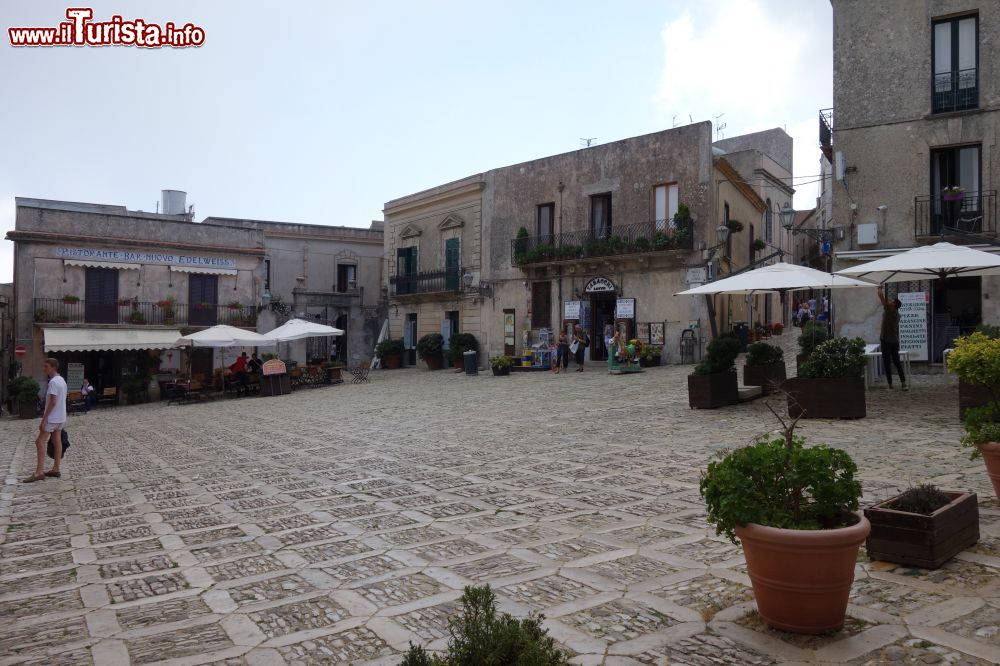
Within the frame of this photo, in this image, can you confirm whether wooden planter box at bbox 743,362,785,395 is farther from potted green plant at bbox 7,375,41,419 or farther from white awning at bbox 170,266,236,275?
white awning at bbox 170,266,236,275

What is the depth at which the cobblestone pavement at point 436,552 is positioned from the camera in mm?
3115

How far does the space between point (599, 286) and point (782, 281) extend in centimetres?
1194

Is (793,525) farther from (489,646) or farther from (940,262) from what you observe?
(940,262)

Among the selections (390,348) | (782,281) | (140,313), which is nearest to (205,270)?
(140,313)

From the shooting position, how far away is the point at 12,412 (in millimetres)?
19797

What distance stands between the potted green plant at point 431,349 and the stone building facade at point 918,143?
14142mm

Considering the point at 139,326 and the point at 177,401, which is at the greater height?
the point at 139,326

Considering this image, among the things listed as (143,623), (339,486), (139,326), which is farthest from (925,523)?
(139,326)

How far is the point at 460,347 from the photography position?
81.6 ft

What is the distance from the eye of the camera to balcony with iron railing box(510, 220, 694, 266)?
792 inches

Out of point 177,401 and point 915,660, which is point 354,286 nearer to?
point 177,401

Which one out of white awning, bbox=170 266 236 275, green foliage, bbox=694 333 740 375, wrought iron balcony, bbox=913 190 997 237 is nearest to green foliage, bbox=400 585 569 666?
green foliage, bbox=694 333 740 375

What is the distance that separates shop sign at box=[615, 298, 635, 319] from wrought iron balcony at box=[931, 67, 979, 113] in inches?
352

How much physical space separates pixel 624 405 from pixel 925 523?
27.2ft
